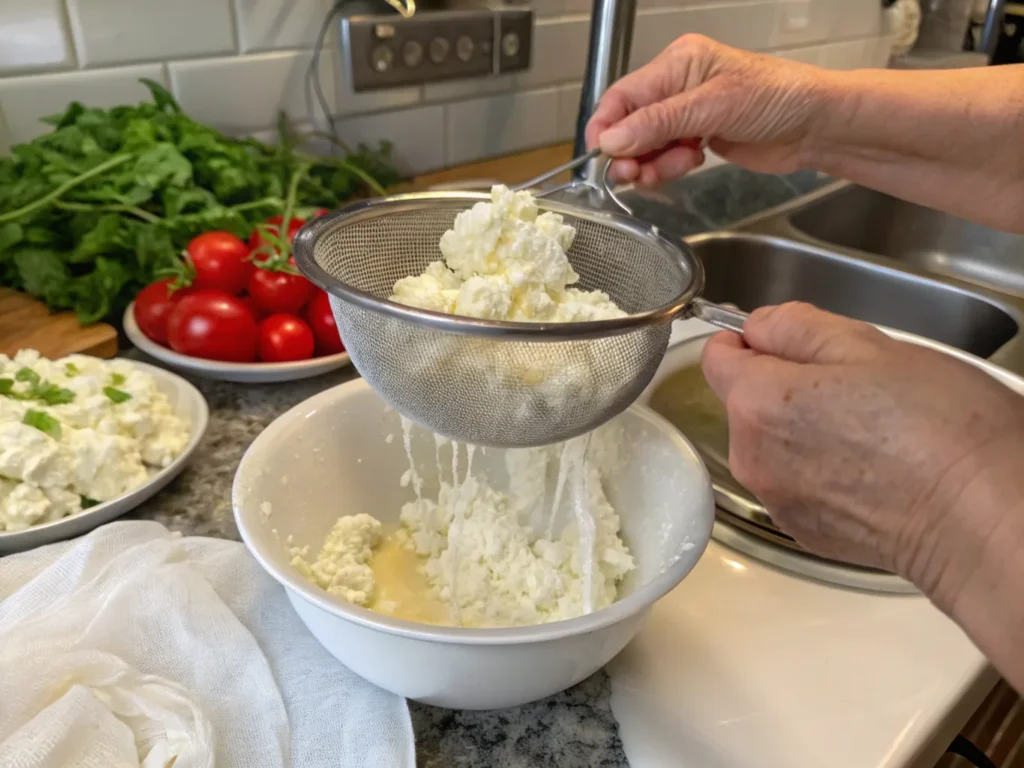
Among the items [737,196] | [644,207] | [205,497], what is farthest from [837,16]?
[205,497]

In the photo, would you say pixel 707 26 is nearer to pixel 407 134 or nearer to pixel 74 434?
pixel 407 134

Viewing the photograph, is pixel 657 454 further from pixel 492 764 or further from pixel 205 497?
pixel 205 497

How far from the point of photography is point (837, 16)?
1879 mm

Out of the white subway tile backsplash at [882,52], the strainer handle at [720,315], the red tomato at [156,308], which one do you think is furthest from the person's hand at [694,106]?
the white subway tile backsplash at [882,52]

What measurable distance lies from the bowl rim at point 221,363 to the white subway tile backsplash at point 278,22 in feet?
1.46

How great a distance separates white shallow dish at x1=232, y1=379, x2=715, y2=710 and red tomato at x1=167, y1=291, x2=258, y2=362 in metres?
0.22

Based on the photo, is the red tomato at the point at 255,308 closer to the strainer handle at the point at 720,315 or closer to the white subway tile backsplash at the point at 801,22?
the strainer handle at the point at 720,315

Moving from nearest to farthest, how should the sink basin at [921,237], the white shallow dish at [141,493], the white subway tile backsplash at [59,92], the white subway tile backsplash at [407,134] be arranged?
1. the white shallow dish at [141,493]
2. the white subway tile backsplash at [59,92]
3. the white subway tile backsplash at [407,134]
4. the sink basin at [921,237]

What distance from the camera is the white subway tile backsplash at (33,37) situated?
890mm

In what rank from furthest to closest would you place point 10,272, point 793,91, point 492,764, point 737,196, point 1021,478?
point 737,196 → point 10,272 → point 793,91 → point 492,764 → point 1021,478

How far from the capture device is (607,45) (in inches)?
38.9

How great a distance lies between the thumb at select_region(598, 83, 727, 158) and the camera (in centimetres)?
71

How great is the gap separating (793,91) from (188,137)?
65cm

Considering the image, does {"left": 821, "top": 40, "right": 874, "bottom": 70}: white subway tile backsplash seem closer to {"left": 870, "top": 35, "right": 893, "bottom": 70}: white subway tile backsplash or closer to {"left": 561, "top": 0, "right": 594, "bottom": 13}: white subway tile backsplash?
{"left": 870, "top": 35, "right": 893, "bottom": 70}: white subway tile backsplash
